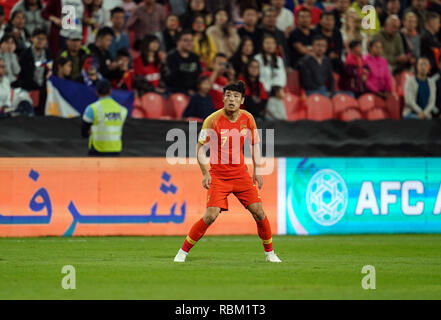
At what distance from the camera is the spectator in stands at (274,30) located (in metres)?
19.7

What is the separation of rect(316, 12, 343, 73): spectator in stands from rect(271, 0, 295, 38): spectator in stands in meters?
0.70

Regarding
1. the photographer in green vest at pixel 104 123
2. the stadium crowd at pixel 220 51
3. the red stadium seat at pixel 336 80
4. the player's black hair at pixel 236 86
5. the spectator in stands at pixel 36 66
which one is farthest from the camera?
the red stadium seat at pixel 336 80

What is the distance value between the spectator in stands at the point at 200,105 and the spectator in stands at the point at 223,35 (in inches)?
80.5

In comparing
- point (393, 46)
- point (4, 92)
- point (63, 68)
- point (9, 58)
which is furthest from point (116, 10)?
point (393, 46)

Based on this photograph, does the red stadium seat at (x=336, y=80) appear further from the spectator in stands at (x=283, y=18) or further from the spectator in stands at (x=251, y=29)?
the spectator in stands at (x=251, y=29)

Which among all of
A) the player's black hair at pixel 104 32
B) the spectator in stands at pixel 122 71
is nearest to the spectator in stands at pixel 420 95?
the spectator in stands at pixel 122 71

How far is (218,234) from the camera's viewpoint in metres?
16.0

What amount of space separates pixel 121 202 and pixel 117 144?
992 mm

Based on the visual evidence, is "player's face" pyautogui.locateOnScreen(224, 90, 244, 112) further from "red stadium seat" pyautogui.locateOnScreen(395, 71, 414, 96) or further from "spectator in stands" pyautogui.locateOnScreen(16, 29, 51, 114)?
"red stadium seat" pyautogui.locateOnScreen(395, 71, 414, 96)

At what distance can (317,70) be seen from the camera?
19359mm

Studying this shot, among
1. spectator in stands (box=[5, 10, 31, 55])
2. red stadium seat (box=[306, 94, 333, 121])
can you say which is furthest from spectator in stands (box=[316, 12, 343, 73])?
spectator in stands (box=[5, 10, 31, 55])

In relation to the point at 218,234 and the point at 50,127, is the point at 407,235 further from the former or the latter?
the point at 50,127

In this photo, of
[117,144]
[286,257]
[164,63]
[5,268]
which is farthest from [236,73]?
[5,268]

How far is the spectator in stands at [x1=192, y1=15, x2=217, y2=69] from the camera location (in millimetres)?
18948
